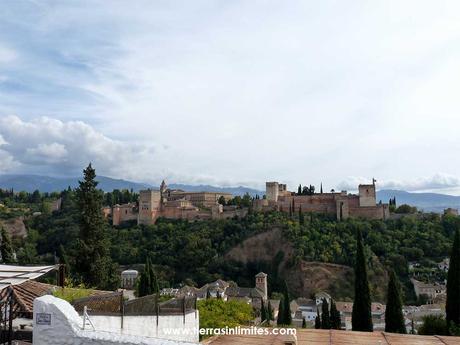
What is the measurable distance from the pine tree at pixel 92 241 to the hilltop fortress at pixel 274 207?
160ft

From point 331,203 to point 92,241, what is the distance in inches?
2086

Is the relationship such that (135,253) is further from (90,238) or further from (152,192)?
(90,238)

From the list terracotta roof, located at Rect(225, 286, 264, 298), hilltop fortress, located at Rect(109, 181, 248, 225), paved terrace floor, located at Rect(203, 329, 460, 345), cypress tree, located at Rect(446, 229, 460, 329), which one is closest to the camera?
paved terrace floor, located at Rect(203, 329, 460, 345)

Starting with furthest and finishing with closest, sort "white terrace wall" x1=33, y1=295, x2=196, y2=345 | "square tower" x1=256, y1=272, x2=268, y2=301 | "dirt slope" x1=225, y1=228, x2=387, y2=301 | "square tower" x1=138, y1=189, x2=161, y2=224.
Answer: "square tower" x1=138, y1=189, x2=161, y2=224
"square tower" x1=256, y1=272, x2=268, y2=301
"dirt slope" x1=225, y1=228, x2=387, y2=301
"white terrace wall" x1=33, y1=295, x2=196, y2=345

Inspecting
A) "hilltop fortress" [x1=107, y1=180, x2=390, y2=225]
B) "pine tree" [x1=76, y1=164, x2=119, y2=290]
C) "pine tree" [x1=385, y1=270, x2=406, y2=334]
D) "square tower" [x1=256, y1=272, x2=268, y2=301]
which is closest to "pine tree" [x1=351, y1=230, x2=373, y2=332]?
"pine tree" [x1=385, y1=270, x2=406, y2=334]

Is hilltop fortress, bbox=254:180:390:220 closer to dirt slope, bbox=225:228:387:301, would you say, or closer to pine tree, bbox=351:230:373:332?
dirt slope, bbox=225:228:387:301

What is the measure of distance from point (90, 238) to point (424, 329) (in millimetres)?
13893

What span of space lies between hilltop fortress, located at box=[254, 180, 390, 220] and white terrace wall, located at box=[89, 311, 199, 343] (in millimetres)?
59395

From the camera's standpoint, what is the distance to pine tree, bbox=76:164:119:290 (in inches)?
717

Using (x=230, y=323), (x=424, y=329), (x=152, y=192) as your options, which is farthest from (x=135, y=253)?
(x=230, y=323)

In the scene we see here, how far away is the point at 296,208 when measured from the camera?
69.0 m

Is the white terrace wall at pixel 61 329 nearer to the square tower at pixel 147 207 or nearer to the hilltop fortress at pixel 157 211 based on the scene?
the hilltop fortress at pixel 157 211

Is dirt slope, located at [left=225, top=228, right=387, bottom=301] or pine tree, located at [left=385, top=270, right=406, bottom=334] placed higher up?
pine tree, located at [left=385, top=270, right=406, bottom=334]

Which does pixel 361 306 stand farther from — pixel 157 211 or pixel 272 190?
pixel 157 211
